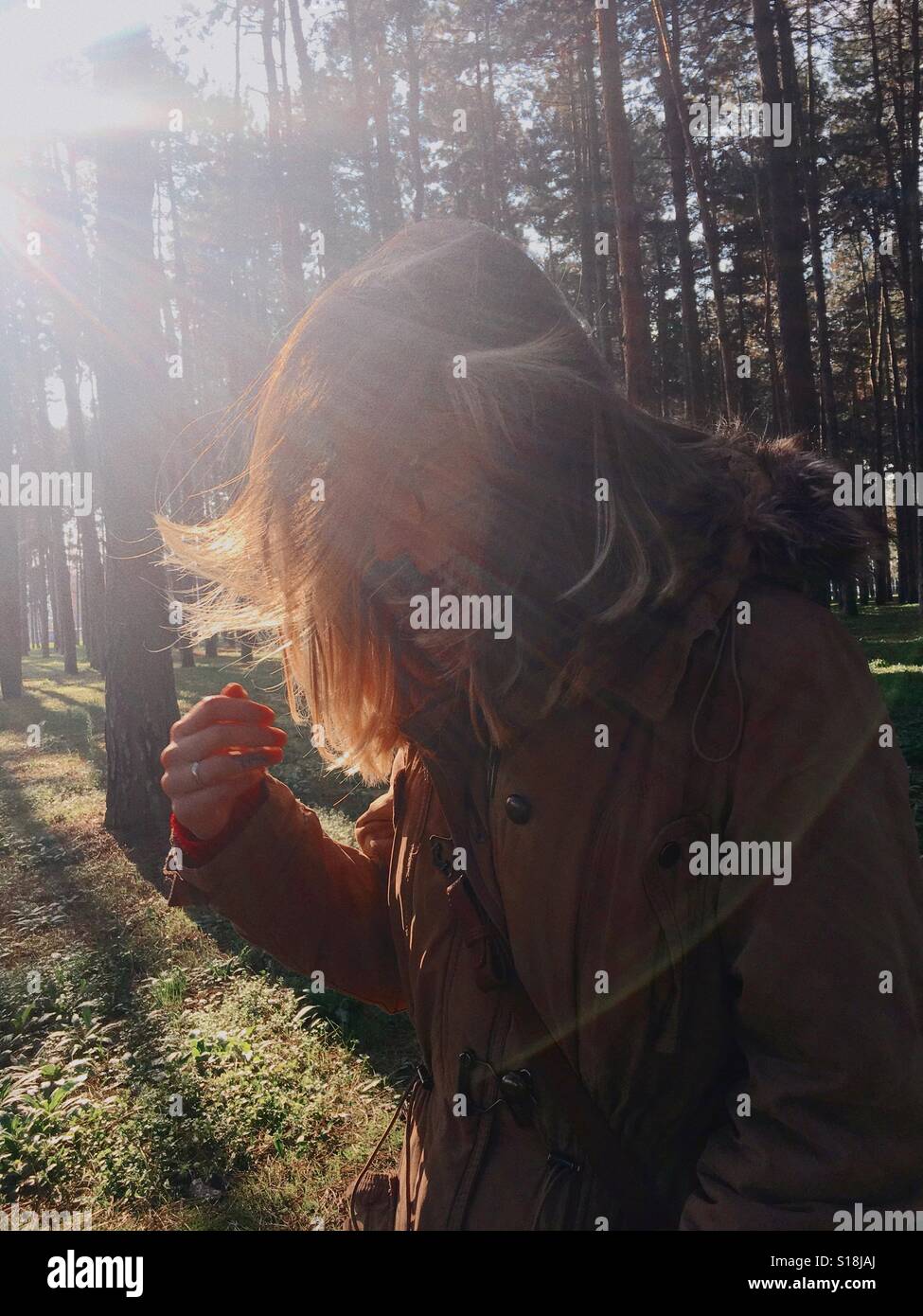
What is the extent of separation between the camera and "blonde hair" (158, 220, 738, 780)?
1263 millimetres

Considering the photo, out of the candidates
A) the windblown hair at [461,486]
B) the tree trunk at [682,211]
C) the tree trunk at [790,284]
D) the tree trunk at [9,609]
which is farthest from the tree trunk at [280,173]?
the windblown hair at [461,486]

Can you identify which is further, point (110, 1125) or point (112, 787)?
point (112, 787)

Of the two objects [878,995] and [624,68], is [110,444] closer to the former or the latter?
[878,995]

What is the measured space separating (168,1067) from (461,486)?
12.8 feet

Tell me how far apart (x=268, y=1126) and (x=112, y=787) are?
4.69m

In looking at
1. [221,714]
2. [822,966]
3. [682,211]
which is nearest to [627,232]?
[682,211]

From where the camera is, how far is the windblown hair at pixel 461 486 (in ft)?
4.13

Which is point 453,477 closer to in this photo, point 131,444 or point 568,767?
point 568,767

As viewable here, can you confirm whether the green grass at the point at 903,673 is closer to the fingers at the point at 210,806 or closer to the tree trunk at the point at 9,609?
the fingers at the point at 210,806

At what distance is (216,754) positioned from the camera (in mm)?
1511

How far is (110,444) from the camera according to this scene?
7.48 metres

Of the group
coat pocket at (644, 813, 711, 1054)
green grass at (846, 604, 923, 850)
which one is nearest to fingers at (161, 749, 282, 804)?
coat pocket at (644, 813, 711, 1054)

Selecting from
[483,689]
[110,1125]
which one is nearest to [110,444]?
[110,1125]

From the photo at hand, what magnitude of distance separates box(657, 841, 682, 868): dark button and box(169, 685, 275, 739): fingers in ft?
2.35
